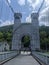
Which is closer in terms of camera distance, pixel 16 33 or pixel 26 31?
pixel 16 33

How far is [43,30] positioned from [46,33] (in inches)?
113

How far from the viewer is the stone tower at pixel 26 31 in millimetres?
55531

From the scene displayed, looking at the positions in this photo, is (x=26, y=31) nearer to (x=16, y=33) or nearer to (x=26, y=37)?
(x=16, y=33)

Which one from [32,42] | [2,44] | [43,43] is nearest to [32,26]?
[32,42]

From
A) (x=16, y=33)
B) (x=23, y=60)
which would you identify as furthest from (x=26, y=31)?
(x=23, y=60)

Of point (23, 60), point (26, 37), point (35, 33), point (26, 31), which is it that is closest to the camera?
point (23, 60)

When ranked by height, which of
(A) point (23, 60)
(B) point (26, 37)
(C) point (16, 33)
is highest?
(C) point (16, 33)

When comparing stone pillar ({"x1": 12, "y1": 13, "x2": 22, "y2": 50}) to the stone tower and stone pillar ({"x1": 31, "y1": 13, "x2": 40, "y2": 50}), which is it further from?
stone pillar ({"x1": 31, "y1": 13, "x2": 40, "y2": 50})

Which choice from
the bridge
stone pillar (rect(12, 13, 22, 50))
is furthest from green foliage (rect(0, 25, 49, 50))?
the bridge

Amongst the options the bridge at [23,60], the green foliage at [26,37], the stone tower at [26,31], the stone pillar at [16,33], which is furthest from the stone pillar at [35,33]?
the bridge at [23,60]

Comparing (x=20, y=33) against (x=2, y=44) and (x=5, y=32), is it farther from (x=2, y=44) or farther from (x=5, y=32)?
(x=5, y=32)

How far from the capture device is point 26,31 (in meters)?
57.8

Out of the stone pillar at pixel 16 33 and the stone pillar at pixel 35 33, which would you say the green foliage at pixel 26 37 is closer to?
the stone pillar at pixel 35 33

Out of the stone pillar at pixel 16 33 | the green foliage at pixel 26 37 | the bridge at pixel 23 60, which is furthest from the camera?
the green foliage at pixel 26 37
